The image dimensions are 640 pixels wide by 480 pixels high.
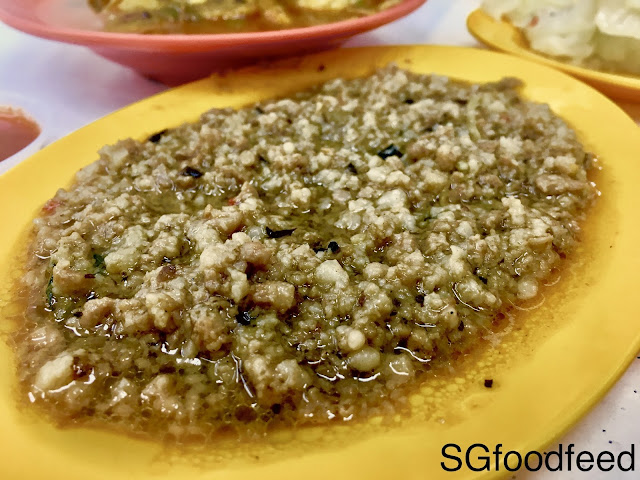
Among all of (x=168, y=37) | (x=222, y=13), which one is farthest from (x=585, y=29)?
(x=168, y=37)

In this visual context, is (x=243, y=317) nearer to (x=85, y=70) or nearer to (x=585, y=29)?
(x=85, y=70)

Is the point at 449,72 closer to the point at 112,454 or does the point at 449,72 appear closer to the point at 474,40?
the point at 474,40

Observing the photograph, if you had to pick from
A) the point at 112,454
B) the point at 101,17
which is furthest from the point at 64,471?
the point at 101,17

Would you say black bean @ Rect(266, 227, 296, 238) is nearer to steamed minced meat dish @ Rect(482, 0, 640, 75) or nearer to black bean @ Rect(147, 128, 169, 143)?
black bean @ Rect(147, 128, 169, 143)

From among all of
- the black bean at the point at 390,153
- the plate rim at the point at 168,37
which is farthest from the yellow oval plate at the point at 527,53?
the black bean at the point at 390,153

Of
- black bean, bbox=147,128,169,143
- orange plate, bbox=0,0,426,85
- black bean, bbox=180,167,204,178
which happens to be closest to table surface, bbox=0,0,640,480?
orange plate, bbox=0,0,426,85
